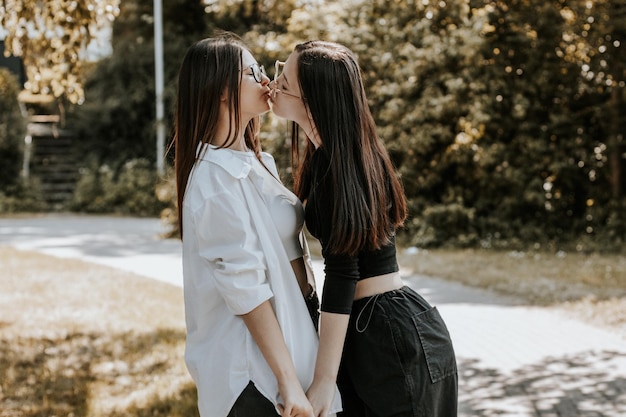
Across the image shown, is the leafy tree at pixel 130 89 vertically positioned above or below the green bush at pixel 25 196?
above

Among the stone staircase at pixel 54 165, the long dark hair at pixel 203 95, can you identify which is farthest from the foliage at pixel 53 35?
the stone staircase at pixel 54 165

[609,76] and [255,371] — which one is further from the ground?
[609,76]

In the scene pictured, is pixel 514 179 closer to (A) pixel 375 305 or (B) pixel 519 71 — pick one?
(B) pixel 519 71

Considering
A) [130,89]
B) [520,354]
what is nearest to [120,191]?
[130,89]

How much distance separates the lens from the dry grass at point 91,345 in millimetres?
5414

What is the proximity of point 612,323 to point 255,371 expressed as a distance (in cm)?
673

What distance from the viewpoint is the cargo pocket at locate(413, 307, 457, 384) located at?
2438 millimetres

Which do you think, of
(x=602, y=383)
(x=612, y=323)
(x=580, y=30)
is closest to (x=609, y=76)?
(x=580, y=30)

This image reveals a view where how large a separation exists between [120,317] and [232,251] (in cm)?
637

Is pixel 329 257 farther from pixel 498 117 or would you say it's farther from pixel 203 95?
pixel 498 117

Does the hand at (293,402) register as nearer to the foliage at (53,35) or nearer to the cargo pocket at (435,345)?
the cargo pocket at (435,345)

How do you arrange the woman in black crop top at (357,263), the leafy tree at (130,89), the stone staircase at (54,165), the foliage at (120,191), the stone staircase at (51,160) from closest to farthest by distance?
the woman in black crop top at (357,263), the foliage at (120,191), the leafy tree at (130,89), the stone staircase at (51,160), the stone staircase at (54,165)

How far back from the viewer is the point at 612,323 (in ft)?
26.7

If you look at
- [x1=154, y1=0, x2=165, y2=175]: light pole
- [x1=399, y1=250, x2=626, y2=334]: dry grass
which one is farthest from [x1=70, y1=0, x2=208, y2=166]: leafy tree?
[x1=399, y1=250, x2=626, y2=334]: dry grass
